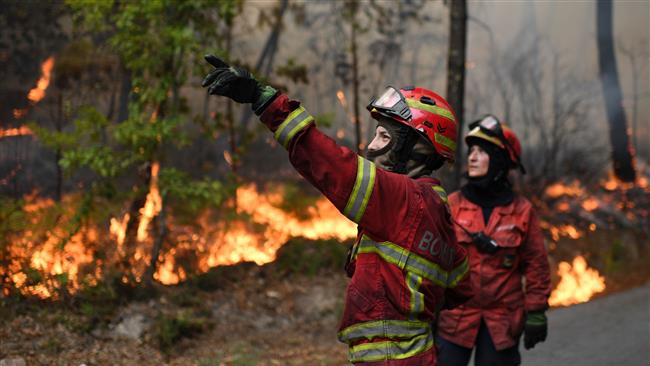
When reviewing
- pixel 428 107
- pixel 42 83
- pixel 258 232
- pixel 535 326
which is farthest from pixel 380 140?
pixel 42 83

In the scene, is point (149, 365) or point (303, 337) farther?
point (303, 337)

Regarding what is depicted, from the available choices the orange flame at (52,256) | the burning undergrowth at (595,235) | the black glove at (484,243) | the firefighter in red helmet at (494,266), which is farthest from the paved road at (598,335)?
the orange flame at (52,256)

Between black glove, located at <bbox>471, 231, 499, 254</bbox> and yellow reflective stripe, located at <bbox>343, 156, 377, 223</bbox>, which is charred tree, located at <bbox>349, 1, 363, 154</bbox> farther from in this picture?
yellow reflective stripe, located at <bbox>343, 156, 377, 223</bbox>

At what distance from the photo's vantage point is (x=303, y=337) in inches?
281

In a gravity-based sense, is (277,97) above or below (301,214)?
above

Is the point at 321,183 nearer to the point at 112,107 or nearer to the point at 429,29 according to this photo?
the point at 112,107

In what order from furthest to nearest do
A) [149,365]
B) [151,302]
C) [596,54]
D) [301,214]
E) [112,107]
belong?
[596,54], [301,214], [112,107], [151,302], [149,365]

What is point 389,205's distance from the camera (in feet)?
8.98

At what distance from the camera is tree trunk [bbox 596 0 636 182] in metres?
14.2

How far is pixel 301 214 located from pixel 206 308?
281cm

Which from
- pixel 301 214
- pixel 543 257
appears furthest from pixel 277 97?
pixel 301 214

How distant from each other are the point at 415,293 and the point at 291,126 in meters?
0.90

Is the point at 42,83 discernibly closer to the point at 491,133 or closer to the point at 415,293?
the point at 491,133

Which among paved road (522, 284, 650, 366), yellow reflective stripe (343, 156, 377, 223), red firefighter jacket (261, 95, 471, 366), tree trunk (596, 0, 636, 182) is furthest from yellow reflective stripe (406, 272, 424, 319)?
tree trunk (596, 0, 636, 182)
